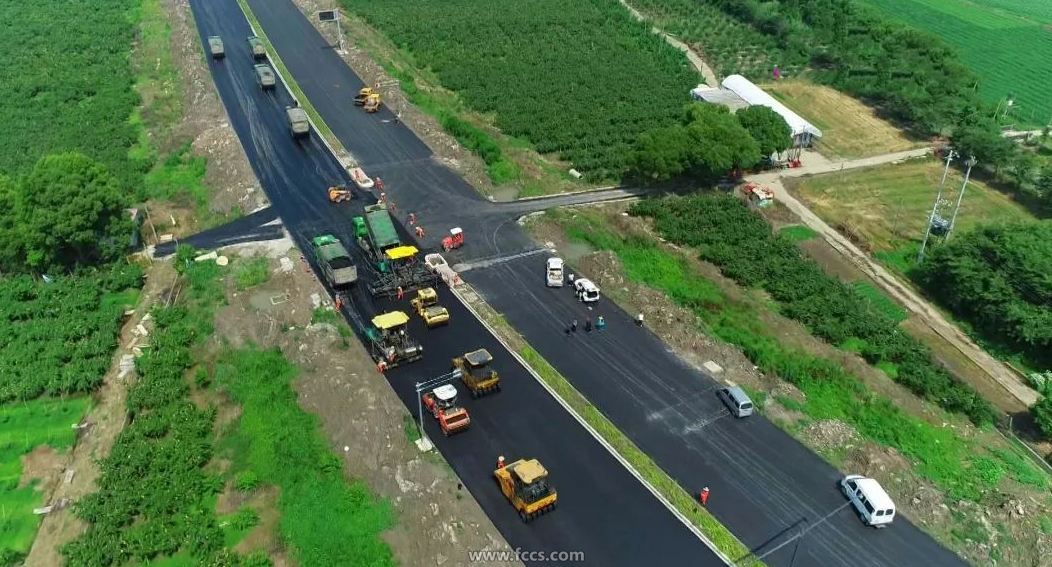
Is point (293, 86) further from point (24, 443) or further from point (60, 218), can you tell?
point (24, 443)

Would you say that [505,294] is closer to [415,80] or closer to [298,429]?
[298,429]

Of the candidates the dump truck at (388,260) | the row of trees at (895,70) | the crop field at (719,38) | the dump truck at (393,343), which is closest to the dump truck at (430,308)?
the dump truck at (388,260)

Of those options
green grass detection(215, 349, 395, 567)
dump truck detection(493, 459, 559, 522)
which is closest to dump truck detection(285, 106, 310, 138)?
green grass detection(215, 349, 395, 567)

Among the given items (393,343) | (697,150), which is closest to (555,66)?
(697,150)

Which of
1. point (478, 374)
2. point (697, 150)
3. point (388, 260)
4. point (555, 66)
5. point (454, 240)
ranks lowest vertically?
point (478, 374)

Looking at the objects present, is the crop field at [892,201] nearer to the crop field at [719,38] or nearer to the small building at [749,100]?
the small building at [749,100]

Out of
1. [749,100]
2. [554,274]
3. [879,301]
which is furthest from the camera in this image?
[749,100]

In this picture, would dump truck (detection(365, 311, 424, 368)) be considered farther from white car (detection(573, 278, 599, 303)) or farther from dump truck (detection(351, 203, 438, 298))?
white car (detection(573, 278, 599, 303))
